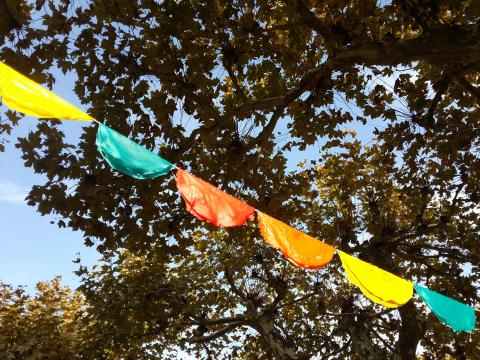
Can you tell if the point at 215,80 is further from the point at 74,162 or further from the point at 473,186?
the point at 473,186

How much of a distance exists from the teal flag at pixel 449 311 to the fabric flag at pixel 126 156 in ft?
10.0

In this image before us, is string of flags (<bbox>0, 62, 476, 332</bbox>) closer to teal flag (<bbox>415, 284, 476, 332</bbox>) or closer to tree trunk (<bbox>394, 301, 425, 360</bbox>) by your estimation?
teal flag (<bbox>415, 284, 476, 332</bbox>)

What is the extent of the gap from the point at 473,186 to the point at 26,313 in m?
15.3

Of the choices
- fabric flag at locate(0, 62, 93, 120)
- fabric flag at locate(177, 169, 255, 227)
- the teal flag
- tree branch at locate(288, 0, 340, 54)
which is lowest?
the teal flag

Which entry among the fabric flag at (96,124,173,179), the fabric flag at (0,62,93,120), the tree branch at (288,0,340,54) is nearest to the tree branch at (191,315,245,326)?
the tree branch at (288,0,340,54)

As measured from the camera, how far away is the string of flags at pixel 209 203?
303 centimetres

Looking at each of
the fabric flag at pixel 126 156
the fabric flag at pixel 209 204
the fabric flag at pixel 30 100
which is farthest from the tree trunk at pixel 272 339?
the fabric flag at pixel 30 100

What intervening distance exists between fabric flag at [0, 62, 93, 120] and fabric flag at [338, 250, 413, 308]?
284 cm

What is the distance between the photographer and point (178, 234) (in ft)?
22.3

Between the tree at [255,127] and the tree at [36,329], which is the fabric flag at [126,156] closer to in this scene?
the tree at [255,127]

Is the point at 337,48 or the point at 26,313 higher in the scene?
the point at 26,313

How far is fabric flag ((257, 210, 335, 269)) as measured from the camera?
367 cm

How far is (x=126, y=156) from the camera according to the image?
3.13 metres

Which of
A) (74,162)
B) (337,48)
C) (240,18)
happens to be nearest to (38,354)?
(74,162)
